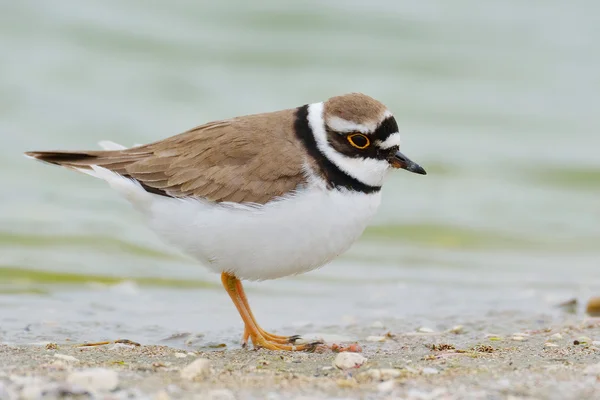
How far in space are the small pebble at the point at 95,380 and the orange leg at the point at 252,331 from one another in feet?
6.80

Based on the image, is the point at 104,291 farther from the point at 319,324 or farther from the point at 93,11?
the point at 93,11

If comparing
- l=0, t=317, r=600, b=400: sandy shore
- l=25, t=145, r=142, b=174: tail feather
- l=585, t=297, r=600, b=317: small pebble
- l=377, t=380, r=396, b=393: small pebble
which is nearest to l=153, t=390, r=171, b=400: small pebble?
l=0, t=317, r=600, b=400: sandy shore

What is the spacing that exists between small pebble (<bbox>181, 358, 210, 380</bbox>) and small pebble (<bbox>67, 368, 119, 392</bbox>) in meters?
0.43

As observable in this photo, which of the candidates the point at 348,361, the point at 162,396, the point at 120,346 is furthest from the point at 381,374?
Result: the point at 120,346

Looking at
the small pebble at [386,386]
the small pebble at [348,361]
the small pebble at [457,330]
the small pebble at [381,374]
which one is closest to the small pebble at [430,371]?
the small pebble at [381,374]

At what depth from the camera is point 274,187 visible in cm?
621

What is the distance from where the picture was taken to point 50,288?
365 inches

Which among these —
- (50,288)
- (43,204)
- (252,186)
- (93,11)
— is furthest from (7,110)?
(252,186)

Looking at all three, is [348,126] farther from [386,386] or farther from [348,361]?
[386,386]

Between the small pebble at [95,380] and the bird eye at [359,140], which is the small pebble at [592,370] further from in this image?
the small pebble at [95,380]

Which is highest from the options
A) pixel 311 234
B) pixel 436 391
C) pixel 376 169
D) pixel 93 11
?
pixel 93 11

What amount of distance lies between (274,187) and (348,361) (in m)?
1.34

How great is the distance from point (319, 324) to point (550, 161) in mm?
7913

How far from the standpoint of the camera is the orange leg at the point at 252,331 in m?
6.72
